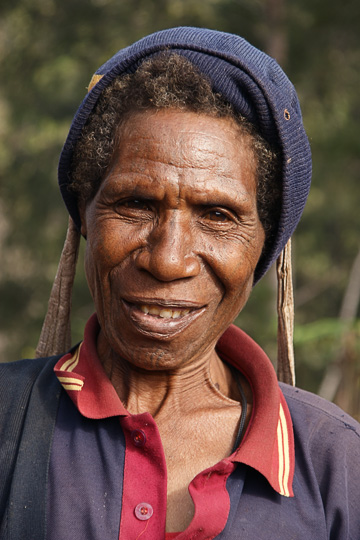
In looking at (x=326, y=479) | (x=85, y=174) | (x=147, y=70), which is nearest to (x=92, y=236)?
(x=85, y=174)

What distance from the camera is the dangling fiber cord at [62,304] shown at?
2426 mm

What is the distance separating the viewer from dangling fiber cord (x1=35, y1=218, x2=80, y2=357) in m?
2.43

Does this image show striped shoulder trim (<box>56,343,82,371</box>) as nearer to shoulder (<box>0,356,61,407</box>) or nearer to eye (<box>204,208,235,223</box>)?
shoulder (<box>0,356,61,407</box>)

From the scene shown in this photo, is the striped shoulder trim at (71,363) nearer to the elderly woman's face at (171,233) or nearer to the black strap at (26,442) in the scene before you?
the black strap at (26,442)

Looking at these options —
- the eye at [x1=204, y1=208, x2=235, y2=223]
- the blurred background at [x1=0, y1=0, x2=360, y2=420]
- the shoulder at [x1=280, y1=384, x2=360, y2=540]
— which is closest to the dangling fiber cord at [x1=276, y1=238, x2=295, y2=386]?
the shoulder at [x1=280, y1=384, x2=360, y2=540]

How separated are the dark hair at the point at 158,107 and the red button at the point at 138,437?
757 mm

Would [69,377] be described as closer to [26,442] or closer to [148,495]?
[26,442]

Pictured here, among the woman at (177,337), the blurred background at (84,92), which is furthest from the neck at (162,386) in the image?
the blurred background at (84,92)

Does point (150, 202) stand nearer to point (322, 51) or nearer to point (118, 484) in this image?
Answer: point (118, 484)

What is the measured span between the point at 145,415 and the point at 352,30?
24.3 ft

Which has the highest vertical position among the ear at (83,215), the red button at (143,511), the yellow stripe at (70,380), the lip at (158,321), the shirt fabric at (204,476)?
the ear at (83,215)

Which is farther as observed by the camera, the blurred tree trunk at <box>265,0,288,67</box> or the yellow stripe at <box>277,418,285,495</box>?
the blurred tree trunk at <box>265,0,288,67</box>

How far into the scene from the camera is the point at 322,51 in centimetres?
837

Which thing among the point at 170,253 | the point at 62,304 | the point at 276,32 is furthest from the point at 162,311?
the point at 276,32
